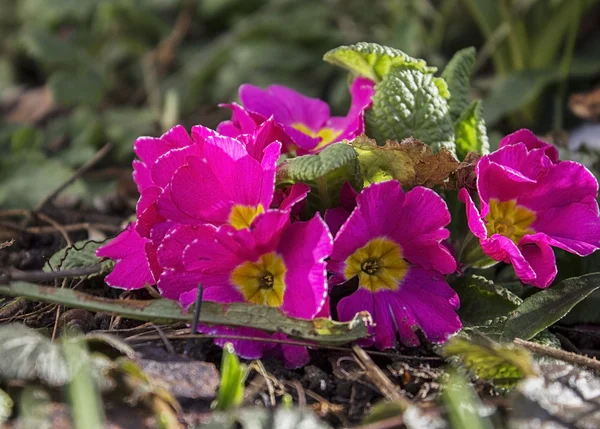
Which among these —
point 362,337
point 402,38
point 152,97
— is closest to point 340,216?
point 362,337

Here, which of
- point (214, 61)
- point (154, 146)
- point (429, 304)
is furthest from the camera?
point (214, 61)

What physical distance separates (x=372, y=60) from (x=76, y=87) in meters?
1.83

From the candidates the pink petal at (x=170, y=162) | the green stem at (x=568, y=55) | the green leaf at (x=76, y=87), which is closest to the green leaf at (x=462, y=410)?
the pink petal at (x=170, y=162)

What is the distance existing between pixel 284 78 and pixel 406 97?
155 centimetres

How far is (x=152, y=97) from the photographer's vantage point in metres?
3.16

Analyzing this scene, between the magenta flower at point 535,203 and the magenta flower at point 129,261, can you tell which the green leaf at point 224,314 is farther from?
the magenta flower at point 535,203

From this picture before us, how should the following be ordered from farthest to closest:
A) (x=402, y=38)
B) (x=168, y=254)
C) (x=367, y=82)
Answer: (x=402, y=38), (x=367, y=82), (x=168, y=254)

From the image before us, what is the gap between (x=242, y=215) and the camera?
1.21 m

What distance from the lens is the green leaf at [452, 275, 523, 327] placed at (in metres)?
1.27

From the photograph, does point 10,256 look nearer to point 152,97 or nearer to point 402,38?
point 402,38

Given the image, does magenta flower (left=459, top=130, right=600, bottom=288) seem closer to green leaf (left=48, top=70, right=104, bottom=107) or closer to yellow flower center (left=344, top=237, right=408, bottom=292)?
yellow flower center (left=344, top=237, right=408, bottom=292)

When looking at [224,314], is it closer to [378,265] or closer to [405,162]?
[378,265]

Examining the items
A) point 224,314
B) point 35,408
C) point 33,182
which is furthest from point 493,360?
point 33,182

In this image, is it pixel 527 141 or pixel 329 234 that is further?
pixel 527 141
